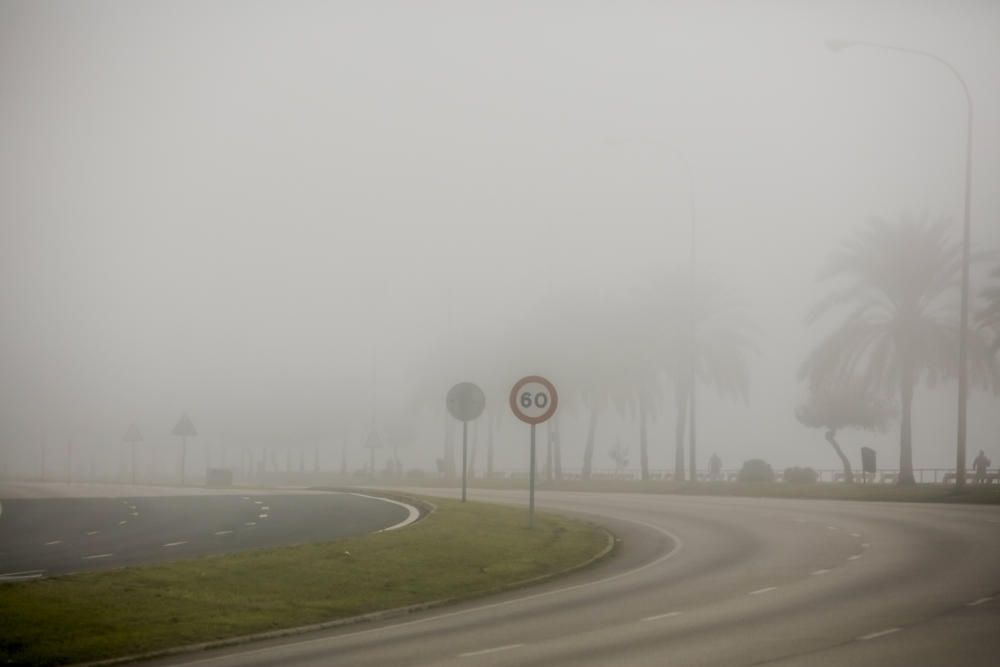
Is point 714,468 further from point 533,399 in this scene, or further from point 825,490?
point 533,399

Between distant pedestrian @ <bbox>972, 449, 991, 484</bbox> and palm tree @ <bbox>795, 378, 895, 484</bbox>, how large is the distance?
60.2ft

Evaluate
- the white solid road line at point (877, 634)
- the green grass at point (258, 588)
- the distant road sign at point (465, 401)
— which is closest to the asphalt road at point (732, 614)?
the white solid road line at point (877, 634)

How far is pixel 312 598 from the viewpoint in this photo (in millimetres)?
16844

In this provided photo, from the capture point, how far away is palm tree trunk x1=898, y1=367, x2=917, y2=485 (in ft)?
158

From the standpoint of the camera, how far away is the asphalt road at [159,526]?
70.9ft

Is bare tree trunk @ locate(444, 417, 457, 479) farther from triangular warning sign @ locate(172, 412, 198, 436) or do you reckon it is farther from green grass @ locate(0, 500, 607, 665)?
green grass @ locate(0, 500, 607, 665)

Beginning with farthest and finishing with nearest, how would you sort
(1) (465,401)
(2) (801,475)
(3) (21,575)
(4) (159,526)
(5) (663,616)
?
1. (2) (801,475)
2. (4) (159,526)
3. (1) (465,401)
4. (3) (21,575)
5. (5) (663,616)

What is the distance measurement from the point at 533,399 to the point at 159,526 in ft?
33.4

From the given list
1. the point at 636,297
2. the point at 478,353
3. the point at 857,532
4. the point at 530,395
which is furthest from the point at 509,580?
the point at 478,353

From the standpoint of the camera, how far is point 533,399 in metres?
24.1

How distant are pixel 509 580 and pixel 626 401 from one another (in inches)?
2223

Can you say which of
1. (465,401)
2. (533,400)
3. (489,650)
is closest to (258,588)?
(489,650)

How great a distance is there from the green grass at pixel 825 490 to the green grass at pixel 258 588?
653 inches

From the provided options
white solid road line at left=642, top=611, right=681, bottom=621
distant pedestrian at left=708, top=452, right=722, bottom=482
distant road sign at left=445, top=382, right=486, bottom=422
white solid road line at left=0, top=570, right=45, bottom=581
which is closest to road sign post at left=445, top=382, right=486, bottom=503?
distant road sign at left=445, top=382, right=486, bottom=422
